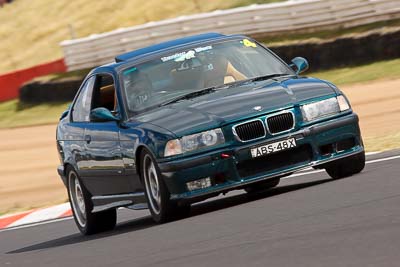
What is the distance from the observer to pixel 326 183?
9141 mm

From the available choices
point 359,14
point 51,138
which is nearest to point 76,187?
point 51,138

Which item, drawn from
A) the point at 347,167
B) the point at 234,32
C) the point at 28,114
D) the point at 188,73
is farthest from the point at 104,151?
the point at 28,114

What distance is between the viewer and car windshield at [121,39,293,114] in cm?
946

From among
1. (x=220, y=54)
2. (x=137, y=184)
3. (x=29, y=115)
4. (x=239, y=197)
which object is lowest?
(x=29, y=115)

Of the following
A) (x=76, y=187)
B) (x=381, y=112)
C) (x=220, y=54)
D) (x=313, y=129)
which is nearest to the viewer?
(x=313, y=129)

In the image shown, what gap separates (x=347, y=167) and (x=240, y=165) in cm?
112

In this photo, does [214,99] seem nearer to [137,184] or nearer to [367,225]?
[137,184]

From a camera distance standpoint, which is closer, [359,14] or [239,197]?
[239,197]

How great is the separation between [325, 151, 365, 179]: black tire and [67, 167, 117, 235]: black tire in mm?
1988

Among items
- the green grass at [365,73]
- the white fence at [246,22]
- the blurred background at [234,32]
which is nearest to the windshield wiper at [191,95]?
the blurred background at [234,32]

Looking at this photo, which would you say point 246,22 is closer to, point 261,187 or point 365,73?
point 365,73

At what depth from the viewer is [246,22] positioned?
26.1 metres

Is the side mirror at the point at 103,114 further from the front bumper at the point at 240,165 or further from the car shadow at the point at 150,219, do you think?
the front bumper at the point at 240,165

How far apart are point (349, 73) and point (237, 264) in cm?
1643
